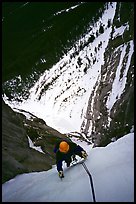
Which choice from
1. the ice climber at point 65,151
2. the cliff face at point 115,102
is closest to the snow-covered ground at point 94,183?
the ice climber at point 65,151

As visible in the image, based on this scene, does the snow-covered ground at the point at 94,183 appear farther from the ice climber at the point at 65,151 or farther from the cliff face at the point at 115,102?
the cliff face at the point at 115,102

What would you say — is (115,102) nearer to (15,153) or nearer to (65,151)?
(15,153)

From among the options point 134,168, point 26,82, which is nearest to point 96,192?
point 134,168

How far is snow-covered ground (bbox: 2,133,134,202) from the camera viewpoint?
4176mm

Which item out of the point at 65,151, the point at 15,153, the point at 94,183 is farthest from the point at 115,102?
the point at 94,183

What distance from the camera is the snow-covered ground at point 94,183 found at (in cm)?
418

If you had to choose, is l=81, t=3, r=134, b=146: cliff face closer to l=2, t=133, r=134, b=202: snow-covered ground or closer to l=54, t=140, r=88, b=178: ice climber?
l=54, t=140, r=88, b=178: ice climber

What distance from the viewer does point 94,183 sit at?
4.66 meters

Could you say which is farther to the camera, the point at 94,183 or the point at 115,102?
the point at 115,102

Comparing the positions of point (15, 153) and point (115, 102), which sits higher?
point (15, 153)

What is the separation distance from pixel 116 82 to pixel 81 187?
1277 cm

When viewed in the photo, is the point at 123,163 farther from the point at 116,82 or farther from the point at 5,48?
the point at 5,48

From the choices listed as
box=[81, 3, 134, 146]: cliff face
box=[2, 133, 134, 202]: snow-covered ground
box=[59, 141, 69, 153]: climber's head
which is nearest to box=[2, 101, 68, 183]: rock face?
box=[2, 133, 134, 202]: snow-covered ground

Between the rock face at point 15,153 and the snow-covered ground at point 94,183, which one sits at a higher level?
the snow-covered ground at point 94,183
